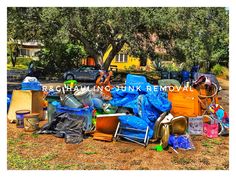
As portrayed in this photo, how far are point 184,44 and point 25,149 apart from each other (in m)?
11.8

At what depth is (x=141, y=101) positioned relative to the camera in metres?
8.28

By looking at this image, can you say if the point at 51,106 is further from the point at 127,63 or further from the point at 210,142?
the point at 127,63

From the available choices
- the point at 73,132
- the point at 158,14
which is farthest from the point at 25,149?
the point at 158,14

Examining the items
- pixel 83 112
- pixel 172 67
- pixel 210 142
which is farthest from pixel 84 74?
pixel 210 142

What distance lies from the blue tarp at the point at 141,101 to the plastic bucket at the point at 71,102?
3.41 ft

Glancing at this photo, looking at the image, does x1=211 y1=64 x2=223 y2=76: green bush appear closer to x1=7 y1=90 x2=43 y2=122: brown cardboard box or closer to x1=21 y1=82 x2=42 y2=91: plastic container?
x1=21 y1=82 x2=42 y2=91: plastic container

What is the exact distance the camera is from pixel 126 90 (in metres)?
8.88

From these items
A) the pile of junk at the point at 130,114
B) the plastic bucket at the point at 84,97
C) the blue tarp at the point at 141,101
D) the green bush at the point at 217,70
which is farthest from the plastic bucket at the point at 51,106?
the green bush at the point at 217,70

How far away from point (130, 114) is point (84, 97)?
1.51 metres

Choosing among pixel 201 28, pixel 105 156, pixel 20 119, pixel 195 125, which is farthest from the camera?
pixel 201 28

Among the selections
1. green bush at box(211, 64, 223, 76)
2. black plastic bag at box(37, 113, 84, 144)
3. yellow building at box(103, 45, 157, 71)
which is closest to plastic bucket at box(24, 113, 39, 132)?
black plastic bag at box(37, 113, 84, 144)

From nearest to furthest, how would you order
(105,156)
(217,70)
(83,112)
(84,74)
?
(105,156), (83,112), (84,74), (217,70)

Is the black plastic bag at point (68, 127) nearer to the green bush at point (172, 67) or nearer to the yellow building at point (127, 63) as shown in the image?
the green bush at point (172, 67)

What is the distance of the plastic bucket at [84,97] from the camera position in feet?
29.6
